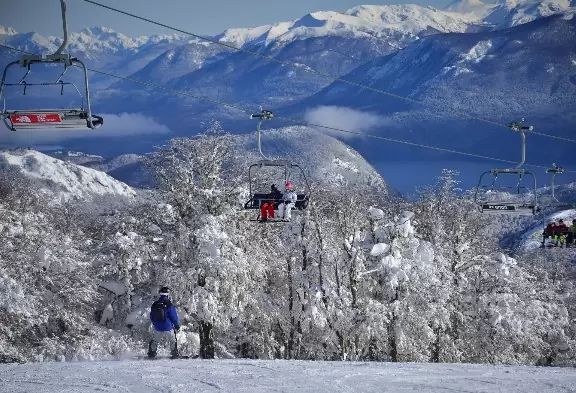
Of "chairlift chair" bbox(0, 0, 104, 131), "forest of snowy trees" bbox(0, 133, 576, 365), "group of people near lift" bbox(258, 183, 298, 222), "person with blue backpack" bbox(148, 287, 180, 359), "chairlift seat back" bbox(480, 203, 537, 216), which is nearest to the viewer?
"chairlift chair" bbox(0, 0, 104, 131)

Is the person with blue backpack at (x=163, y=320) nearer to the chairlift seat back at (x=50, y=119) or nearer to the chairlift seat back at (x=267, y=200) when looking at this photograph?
the chairlift seat back at (x=267, y=200)

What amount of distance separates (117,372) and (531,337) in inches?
1243

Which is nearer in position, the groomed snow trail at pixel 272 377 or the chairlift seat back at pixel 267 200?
the groomed snow trail at pixel 272 377

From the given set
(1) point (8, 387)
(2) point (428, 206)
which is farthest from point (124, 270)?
(1) point (8, 387)

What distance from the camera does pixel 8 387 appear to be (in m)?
15.1

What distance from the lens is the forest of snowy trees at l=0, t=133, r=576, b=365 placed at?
109 ft

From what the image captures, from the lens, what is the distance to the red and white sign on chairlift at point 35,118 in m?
14.9

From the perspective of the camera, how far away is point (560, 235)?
29.4m

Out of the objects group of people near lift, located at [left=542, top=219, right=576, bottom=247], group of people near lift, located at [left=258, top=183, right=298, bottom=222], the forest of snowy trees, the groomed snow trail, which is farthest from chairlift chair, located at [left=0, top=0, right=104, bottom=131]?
group of people near lift, located at [left=542, top=219, right=576, bottom=247]

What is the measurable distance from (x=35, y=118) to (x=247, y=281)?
2012 centimetres

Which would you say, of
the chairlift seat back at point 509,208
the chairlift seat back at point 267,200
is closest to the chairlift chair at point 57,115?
the chairlift seat back at point 267,200

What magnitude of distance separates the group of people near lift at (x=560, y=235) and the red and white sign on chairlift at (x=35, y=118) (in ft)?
69.0

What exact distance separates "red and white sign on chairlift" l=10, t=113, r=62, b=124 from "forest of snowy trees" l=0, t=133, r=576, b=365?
1707 cm

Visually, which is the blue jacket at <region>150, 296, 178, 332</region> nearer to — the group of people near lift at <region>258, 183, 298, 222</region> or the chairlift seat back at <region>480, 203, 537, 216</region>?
the group of people near lift at <region>258, 183, 298, 222</region>
